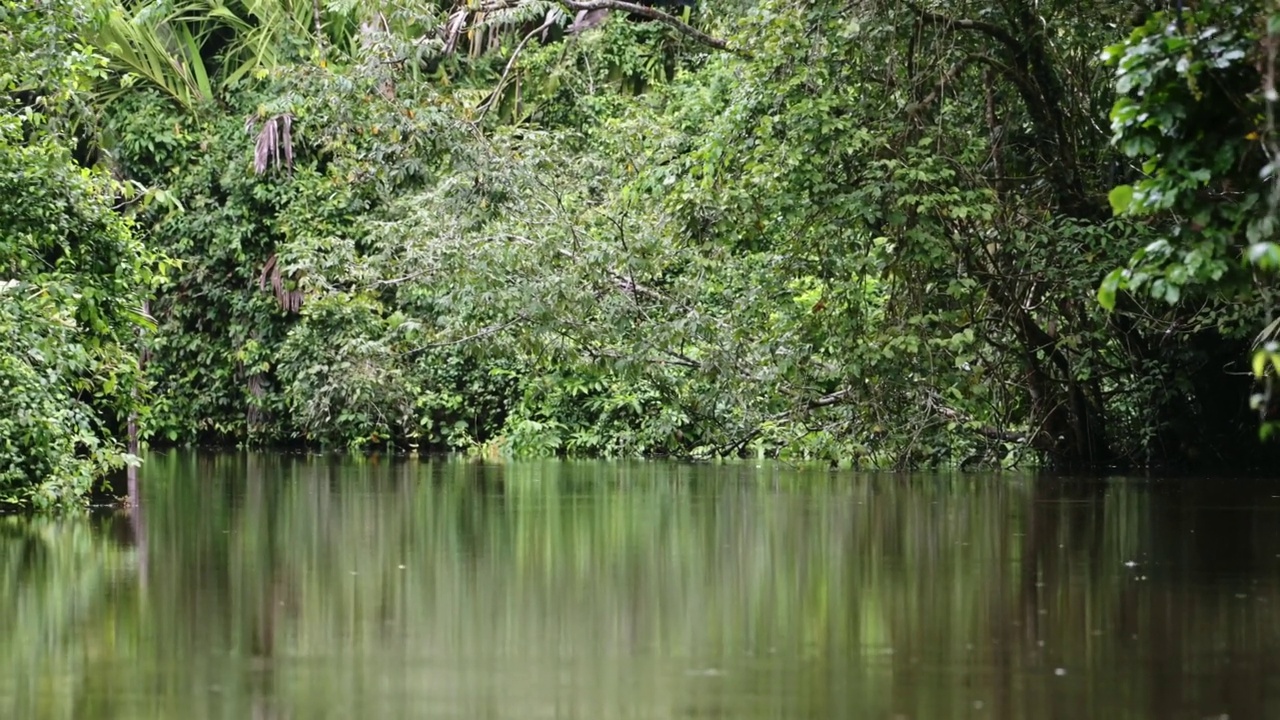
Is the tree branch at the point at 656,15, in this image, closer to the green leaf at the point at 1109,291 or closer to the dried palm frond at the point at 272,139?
the dried palm frond at the point at 272,139

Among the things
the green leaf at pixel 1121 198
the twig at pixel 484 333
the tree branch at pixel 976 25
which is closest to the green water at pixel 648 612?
the green leaf at pixel 1121 198

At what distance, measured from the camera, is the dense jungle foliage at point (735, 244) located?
1206 cm

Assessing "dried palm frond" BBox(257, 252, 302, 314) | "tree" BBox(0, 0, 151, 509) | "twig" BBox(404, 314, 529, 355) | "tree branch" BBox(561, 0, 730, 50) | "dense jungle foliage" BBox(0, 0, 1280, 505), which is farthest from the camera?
"dried palm frond" BBox(257, 252, 302, 314)

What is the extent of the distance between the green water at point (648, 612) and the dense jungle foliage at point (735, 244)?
133 cm

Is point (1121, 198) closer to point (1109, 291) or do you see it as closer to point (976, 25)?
point (1109, 291)

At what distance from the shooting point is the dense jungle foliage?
39.6ft

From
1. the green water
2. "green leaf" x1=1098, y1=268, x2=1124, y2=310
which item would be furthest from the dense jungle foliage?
the green water

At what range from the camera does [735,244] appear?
57.6ft

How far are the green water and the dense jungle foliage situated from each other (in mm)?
1327

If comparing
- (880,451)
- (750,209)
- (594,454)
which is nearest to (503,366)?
(594,454)

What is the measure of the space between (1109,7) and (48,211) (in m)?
9.52

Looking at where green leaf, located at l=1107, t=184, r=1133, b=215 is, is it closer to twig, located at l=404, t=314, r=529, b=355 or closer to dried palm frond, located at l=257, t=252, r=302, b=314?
twig, located at l=404, t=314, r=529, b=355

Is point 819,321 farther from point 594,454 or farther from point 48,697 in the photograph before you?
point 48,697

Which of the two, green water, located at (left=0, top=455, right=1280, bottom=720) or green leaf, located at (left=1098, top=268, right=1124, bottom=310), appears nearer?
green water, located at (left=0, top=455, right=1280, bottom=720)
